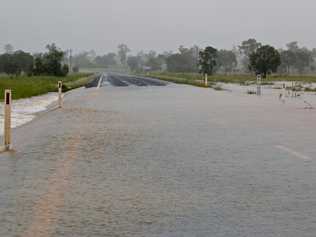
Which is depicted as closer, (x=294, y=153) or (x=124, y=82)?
(x=294, y=153)

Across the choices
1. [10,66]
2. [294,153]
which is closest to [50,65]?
[10,66]

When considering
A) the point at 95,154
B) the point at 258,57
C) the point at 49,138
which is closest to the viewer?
the point at 95,154

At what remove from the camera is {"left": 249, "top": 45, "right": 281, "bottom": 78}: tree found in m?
94.8

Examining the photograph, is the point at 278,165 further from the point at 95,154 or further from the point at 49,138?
the point at 49,138

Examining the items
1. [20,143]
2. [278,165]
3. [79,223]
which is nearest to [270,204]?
[79,223]

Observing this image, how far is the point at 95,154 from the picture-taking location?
12.1m

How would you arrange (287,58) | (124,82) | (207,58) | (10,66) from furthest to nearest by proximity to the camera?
(287,58)
(10,66)
(207,58)
(124,82)

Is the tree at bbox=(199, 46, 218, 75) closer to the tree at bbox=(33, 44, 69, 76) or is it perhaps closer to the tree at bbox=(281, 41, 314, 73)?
the tree at bbox=(33, 44, 69, 76)

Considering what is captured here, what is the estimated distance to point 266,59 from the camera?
95188 millimetres

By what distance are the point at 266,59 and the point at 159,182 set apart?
289 ft

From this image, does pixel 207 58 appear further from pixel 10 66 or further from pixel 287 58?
pixel 287 58

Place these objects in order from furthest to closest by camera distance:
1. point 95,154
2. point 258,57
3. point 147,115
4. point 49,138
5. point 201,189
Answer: point 258,57
point 147,115
point 49,138
point 95,154
point 201,189

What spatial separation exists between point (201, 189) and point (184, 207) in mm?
1179

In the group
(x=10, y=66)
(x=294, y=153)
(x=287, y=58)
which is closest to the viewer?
(x=294, y=153)
